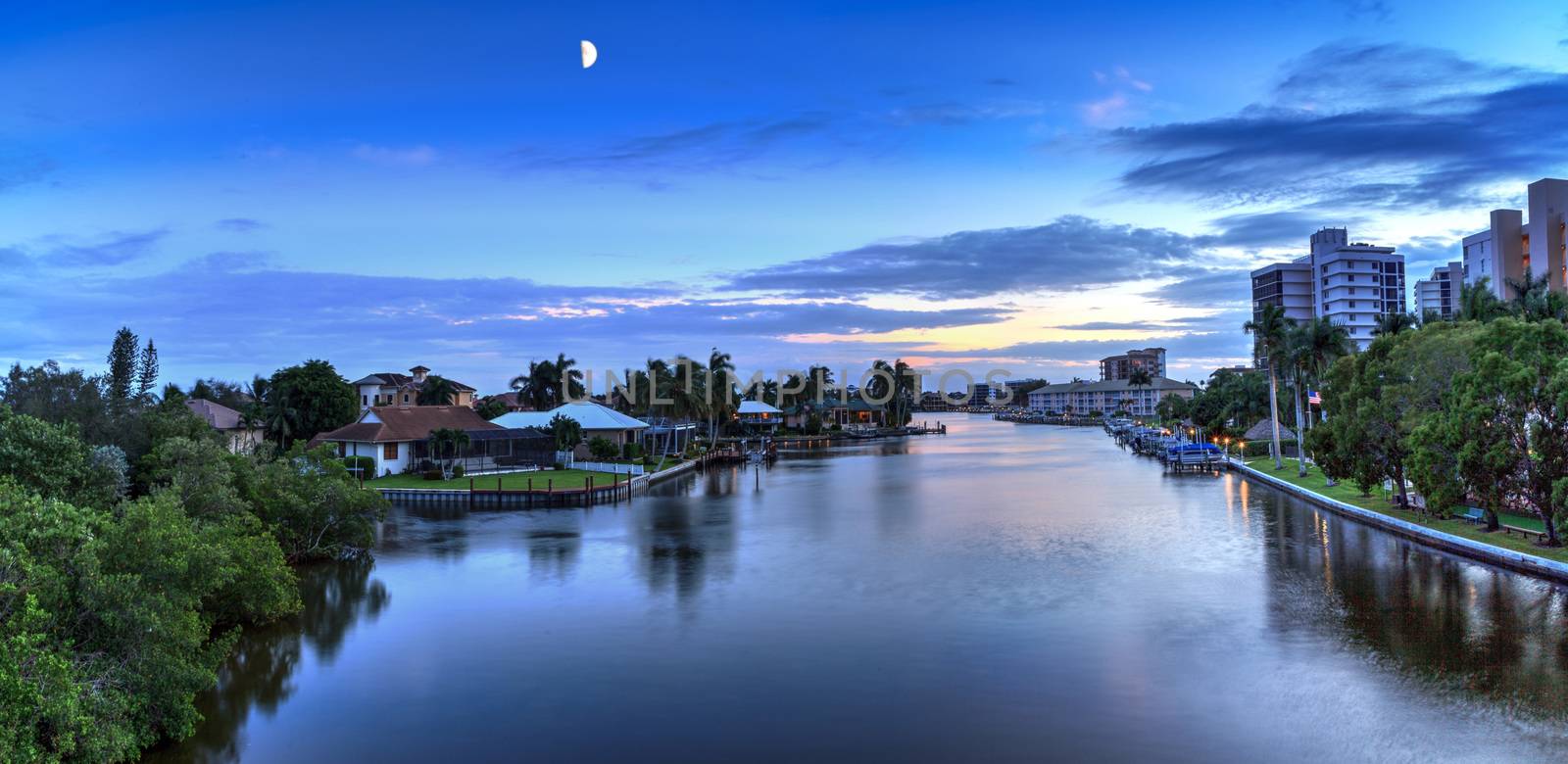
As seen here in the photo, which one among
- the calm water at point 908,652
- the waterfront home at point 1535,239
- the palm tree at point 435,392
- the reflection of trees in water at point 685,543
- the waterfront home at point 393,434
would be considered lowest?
the calm water at point 908,652

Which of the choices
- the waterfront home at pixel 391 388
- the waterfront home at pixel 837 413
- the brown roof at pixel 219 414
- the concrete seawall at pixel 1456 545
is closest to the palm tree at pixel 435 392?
the waterfront home at pixel 391 388

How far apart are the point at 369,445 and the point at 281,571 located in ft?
111

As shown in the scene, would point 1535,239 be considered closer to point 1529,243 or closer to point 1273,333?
point 1529,243

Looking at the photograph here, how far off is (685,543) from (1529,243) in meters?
77.7

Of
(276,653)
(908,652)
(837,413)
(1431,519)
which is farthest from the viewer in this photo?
(837,413)

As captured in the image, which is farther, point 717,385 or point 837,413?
point 837,413

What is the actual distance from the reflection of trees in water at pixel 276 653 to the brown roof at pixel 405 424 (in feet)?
82.8


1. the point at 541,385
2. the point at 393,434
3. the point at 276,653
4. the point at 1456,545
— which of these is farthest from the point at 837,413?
the point at 276,653

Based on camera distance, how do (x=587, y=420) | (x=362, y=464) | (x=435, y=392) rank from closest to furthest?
(x=362, y=464)
(x=587, y=420)
(x=435, y=392)

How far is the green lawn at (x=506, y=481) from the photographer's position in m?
51.4

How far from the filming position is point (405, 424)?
5684 centimetres

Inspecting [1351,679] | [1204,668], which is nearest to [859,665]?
[1204,668]

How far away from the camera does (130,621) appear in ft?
48.4

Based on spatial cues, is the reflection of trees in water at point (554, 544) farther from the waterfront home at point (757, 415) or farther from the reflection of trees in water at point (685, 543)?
the waterfront home at point (757, 415)
